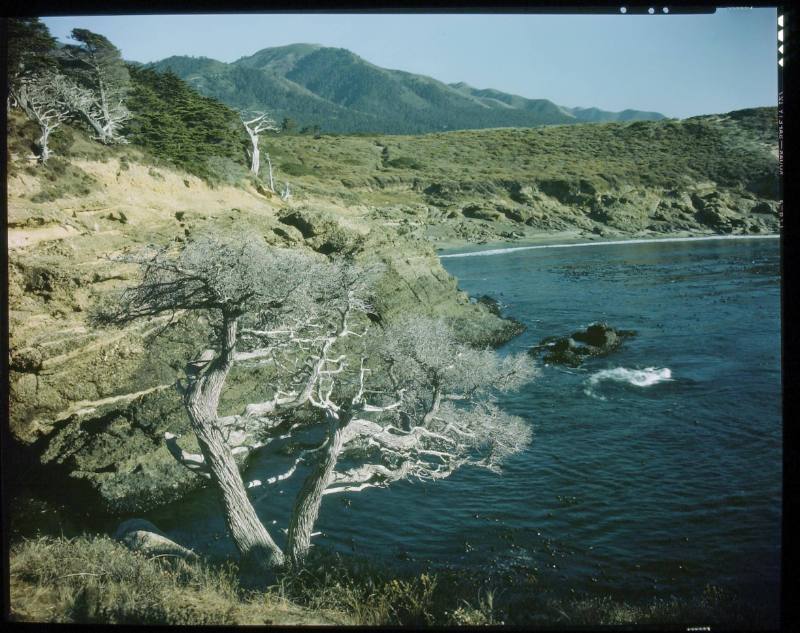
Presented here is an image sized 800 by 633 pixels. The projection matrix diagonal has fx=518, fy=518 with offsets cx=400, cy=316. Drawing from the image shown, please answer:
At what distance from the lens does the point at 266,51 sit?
7598 mm

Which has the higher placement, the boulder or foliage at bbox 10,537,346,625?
the boulder

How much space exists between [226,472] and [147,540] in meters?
1.96

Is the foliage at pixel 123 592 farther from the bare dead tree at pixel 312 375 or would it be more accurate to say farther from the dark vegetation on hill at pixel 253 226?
the bare dead tree at pixel 312 375

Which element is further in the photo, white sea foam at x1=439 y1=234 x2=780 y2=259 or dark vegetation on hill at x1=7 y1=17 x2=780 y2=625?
white sea foam at x1=439 y1=234 x2=780 y2=259

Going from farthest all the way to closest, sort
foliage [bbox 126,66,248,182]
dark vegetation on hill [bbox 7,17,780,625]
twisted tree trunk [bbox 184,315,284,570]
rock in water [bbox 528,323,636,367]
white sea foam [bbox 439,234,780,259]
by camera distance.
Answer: white sea foam [bbox 439,234,780,259] < rock in water [bbox 528,323,636,367] < foliage [bbox 126,66,248,182] < twisted tree trunk [bbox 184,315,284,570] < dark vegetation on hill [bbox 7,17,780,625]

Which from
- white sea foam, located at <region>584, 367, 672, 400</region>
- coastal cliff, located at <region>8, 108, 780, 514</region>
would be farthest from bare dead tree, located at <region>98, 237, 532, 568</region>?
white sea foam, located at <region>584, 367, 672, 400</region>

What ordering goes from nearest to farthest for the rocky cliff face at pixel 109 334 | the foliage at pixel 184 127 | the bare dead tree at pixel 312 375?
the bare dead tree at pixel 312 375
the rocky cliff face at pixel 109 334
the foliage at pixel 184 127

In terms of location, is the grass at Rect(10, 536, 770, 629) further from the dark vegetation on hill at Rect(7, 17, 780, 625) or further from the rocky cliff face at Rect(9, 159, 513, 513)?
the rocky cliff face at Rect(9, 159, 513, 513)

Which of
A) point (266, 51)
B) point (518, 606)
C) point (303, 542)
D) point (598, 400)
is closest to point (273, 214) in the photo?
point (266, 51)

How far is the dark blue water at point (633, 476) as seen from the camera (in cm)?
794

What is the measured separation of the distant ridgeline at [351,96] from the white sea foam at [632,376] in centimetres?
488

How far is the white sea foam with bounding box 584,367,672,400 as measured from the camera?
404 inches

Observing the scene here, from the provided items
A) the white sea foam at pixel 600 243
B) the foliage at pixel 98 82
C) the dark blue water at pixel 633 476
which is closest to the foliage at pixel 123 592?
the dark blue water at pixel 633 476

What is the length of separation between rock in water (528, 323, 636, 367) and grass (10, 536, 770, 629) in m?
4.80
